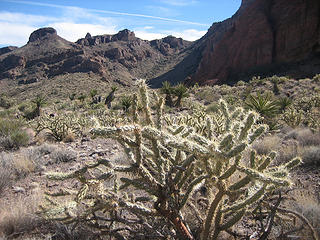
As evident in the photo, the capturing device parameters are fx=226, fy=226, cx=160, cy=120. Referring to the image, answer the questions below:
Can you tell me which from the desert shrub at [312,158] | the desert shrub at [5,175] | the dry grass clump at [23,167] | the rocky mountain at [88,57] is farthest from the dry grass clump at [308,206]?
the rocky mountain at [88,57]

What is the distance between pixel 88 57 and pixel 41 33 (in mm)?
47479

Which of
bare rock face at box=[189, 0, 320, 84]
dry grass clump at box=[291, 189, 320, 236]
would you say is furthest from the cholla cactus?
bare rock face at box=[189, 0, 320, 84]

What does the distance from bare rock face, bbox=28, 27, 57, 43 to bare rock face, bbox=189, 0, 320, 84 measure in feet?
268

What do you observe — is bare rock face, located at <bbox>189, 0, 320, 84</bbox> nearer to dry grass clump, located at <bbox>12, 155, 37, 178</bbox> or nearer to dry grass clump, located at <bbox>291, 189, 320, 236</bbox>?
dry grass clump, located at <bbox>291, 189, 320, 236</bbox>

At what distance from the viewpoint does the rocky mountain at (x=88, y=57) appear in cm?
6609

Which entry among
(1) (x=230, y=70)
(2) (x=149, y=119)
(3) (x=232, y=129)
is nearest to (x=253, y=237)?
Answer: (3) (x=232, y=129)

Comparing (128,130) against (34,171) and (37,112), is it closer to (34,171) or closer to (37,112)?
(34,171)

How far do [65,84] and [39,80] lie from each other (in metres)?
15.9

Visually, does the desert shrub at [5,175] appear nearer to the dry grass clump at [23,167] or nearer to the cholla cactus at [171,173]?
the dry grass clump at [23,167]

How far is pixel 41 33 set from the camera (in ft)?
333

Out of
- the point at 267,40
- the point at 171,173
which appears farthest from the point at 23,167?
the point at 267,40

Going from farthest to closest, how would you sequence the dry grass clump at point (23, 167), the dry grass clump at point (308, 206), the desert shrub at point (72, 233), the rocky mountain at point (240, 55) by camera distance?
the rocky mountain at point (240, 55) → the dry grass clump at point (23, 167) → the dry grass clump at point (308, 206) → the desert shrub at point (72, 233)

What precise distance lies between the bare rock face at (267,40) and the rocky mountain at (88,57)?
2002cm

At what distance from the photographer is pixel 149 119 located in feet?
6.40
